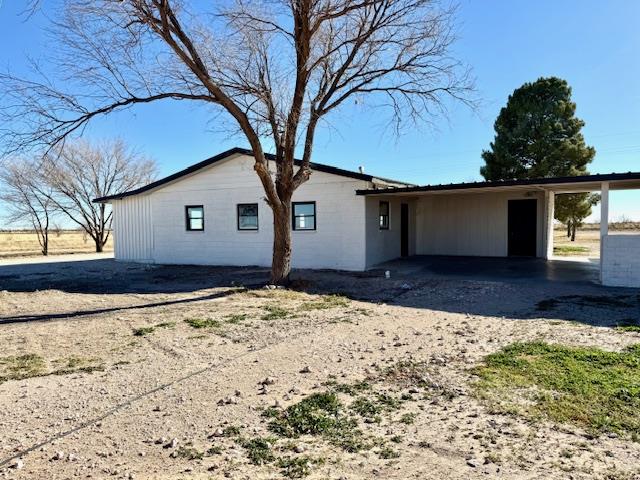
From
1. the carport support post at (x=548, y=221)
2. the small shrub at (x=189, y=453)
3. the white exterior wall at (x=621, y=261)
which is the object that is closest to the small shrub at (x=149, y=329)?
the small shrub at (x=189, y=453)

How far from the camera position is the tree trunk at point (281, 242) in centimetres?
1070

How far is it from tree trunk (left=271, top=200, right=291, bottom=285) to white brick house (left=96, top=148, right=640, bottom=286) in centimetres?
332

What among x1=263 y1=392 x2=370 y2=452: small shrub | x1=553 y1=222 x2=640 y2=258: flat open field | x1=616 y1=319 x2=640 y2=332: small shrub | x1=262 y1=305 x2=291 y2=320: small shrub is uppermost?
x1=553 y1=222 x2=640 y2=258: flat open field

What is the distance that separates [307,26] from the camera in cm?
948

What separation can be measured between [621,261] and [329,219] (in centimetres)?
784

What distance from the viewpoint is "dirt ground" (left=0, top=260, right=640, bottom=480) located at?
9.37 ft

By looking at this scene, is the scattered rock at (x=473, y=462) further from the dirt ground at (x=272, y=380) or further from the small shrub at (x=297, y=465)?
the small shrub at (x=297, y=465)

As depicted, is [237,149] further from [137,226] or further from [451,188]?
[451,188]

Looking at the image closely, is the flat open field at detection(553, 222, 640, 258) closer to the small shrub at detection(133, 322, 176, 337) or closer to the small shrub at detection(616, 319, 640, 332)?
the small shrub at detection(616, 319, 640, 332)

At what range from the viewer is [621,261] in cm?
1012

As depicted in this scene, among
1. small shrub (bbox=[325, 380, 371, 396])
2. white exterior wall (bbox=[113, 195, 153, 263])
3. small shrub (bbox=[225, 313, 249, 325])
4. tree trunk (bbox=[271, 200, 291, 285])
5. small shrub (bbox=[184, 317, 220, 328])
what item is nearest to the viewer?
small shrub (bbox=[325, 380, 371, 396])

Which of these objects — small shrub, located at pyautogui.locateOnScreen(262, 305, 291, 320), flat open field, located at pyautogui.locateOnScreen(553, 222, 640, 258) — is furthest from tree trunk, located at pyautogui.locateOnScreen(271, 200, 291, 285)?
flat open field, located at pyautogui.locateOnScreen(553, 222, 640, 258)

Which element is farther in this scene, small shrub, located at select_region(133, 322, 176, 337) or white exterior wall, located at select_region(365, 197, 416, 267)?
white exterior wall, located at select_region(365, 197, 416, 267)

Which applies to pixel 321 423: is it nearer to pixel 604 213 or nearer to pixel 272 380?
pixel 272 380
